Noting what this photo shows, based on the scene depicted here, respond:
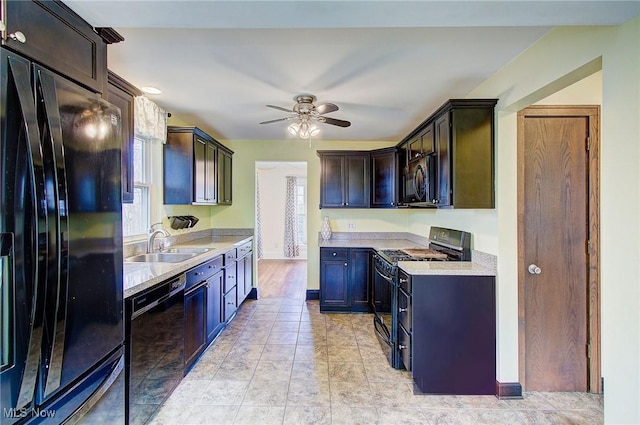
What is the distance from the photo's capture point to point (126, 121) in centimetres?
220

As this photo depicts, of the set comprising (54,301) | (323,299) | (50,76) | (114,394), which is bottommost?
(323,299)

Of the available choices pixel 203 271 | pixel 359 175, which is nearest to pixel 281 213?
pixel 359 175

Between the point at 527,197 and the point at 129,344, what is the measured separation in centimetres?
286

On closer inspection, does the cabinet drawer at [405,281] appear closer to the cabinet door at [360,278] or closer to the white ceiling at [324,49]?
the cabinet door at [360,278]

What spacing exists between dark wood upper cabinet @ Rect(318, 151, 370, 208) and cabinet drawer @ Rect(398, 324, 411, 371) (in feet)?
6.93

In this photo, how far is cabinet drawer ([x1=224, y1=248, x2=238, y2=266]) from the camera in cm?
345

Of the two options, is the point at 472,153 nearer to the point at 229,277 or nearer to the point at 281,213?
the point at 229,277

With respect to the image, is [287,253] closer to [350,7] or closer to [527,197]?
[527,197]

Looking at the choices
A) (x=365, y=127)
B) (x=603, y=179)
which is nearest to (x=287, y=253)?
(x=365, y=127)

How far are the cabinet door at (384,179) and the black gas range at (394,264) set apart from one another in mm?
845

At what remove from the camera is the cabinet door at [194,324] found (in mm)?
2465

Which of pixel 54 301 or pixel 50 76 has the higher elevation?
pixel 50 76

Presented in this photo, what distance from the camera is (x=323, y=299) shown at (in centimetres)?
413

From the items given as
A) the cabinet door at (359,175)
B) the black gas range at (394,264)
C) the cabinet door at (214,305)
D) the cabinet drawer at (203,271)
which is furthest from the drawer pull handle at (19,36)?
the cabinet door at (359,175)
